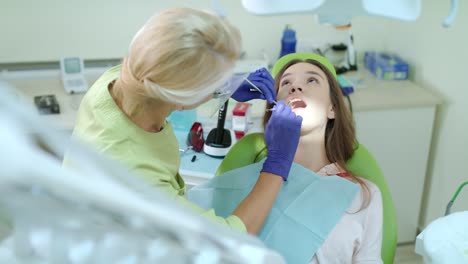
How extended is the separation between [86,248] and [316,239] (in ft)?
3.64

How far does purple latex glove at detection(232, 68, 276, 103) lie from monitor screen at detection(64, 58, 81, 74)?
136cm

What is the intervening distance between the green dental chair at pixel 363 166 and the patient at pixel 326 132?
51 mm

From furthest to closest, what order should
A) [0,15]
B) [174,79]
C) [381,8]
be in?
1. [0,15]
2. [174,79]
3. [381,8]

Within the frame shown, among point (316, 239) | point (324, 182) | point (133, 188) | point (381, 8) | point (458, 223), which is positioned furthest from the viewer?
point (324, 182)

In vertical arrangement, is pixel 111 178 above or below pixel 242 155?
above

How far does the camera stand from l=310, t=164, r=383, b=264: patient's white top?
1552 millimetres

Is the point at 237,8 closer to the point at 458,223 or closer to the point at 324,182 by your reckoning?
the point at 324,182

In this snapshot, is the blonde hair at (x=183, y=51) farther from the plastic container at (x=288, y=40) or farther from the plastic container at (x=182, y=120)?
the plastic container at (x=288, y=40)

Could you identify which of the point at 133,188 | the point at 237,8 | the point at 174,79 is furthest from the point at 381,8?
the point at 237,8

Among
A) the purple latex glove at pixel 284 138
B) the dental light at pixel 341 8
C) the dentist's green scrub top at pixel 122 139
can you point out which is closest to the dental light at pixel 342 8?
the dental light at pixel 341 8

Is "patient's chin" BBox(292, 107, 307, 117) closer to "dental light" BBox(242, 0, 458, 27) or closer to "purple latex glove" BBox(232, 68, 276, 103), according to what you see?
"purple latex glove" BBox(232, 68, 276, 103)

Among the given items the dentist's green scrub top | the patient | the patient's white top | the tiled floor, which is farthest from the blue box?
the dentist's green scrub top

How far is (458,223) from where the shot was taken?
55.5 inches

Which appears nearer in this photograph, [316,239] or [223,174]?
[316,239]
